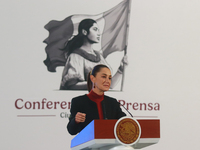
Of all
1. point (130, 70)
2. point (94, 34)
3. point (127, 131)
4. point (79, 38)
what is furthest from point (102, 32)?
point (127, 131)

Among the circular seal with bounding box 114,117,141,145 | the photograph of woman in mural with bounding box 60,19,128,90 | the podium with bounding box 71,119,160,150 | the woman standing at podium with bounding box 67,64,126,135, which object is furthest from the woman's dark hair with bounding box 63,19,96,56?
the circular seal with bounding box 114,117,141,145

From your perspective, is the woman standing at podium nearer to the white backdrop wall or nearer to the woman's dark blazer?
the woman's dark blazer

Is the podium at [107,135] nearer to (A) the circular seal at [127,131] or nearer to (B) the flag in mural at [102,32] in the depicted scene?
(A) the circular seal at [127,131]

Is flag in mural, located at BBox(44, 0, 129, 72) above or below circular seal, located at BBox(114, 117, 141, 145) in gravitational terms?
above

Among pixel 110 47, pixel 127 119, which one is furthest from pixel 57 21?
pixel 127 119

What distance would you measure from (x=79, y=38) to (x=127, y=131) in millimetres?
2597

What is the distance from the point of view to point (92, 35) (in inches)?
168

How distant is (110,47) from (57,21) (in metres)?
0.75

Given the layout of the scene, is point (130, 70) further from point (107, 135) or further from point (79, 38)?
point (107, 135)

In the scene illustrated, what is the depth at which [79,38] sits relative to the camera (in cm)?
425

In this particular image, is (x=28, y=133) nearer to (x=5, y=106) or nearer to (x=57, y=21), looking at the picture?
(x=5, y=106)

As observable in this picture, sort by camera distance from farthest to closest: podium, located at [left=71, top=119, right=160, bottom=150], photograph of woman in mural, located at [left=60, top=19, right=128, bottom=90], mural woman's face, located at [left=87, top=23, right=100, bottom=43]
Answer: mural woman's face, located at [left=87, top=23, right=100, bottom=43]
photograph of woman in mural, located at [left=60, top=19, right=128, bottom=90]
podium, located at [left=71, top=119, right=160, bottom=150]

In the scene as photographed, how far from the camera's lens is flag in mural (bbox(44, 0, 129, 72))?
4152 millimetres

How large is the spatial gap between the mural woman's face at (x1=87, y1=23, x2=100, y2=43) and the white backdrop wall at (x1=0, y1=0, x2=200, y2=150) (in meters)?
0.19
